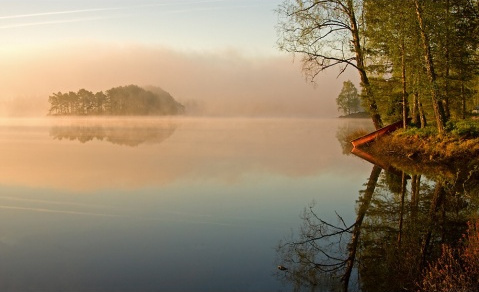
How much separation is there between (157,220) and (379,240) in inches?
266

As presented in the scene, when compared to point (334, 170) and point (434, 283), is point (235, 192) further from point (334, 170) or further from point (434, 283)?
point (434, 283)

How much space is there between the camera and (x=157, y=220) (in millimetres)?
12914

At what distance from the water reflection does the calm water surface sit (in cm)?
59

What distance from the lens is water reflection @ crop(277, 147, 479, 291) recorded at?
8445mm

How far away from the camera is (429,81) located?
25906mm

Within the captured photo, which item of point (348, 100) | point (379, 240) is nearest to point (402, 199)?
point (379, 240)

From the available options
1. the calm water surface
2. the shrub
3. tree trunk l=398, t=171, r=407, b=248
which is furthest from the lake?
the shrub

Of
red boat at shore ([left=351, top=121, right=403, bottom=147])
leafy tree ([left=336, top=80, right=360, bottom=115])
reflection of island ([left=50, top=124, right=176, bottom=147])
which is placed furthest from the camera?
leafy tree ([left=336, top=80, right=360, bottom=115])

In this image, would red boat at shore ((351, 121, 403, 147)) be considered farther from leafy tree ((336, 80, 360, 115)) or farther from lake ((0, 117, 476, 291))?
leafy tree ((336, 80, 360, 115))

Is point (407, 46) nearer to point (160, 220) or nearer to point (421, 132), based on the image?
point (421, 132)

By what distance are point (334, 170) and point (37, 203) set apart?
52.0ft

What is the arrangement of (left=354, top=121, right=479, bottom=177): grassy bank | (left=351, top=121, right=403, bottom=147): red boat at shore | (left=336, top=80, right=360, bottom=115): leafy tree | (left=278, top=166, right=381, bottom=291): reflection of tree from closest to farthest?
1. (left=278, top=166, right=381, bottom=291): reflection of tree
2. (left=354, top=121, right=479, bottom=177): grassy bank
3. (left=351, top=121, right=403, bottom=147): red boat at shore
4. (left=336, top=80, right=360, bottom=115): leafy tree

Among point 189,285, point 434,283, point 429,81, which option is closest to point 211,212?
point 189,285

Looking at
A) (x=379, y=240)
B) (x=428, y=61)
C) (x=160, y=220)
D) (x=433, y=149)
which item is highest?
(x=428, y=61)
